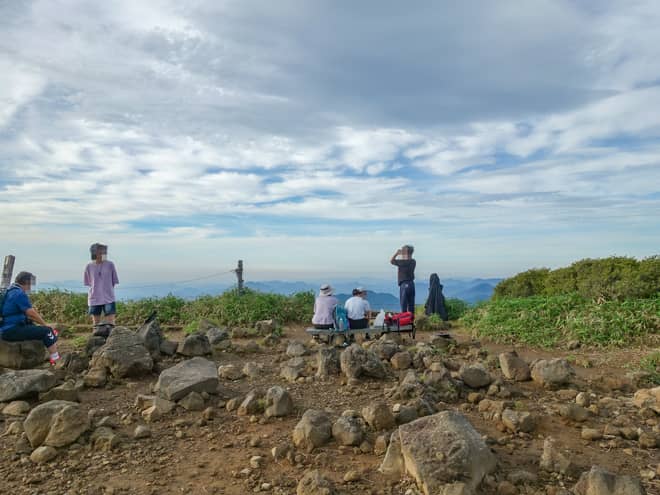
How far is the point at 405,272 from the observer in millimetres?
13242

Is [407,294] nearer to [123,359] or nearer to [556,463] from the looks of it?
[123,359]

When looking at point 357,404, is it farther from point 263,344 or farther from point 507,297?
point 507,297

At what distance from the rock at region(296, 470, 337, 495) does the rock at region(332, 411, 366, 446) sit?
0.69 m

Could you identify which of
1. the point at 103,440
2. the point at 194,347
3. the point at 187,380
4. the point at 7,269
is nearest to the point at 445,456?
the point at 103,440

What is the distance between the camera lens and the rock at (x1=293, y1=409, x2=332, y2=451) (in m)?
4.68

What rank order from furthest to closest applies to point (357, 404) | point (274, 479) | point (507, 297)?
point (507, 297) → point (357, 404) → point (274, 479)

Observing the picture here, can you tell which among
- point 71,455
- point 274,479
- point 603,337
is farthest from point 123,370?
point 603,337

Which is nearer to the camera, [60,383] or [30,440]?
[30,440]

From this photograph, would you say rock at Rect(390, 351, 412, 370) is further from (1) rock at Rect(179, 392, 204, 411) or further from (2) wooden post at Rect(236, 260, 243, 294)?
(2) wooden post at Rect(236, 260, 243, 294)

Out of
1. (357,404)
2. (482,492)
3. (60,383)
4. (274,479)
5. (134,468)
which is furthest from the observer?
(60,383)

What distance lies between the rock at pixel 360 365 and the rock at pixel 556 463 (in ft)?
8.53

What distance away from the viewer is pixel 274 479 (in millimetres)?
4223

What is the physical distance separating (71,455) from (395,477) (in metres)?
2.93

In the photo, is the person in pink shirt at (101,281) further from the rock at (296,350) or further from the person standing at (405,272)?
the person standing at (405,272)
